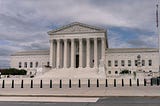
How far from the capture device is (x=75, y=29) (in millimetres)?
104375

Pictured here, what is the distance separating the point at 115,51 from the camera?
110375 millimetres

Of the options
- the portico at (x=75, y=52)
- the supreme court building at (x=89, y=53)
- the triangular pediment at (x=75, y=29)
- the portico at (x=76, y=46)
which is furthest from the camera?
the portico at (x=75, y=52)

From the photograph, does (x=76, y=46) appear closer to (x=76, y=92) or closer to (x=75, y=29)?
(x=75, y=29)

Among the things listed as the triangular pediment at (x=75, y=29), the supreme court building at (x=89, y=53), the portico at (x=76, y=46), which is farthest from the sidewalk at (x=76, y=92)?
the triangular pediment at (x=75, y=29)

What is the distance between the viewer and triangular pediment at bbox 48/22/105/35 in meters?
103

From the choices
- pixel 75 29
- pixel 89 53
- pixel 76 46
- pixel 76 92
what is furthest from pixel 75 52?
pixel 76 92

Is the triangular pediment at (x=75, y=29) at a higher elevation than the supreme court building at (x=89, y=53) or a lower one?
higher

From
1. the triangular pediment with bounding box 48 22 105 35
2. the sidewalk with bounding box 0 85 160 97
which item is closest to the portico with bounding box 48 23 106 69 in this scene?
the triangular pediment with bounding box 48 22 105 35

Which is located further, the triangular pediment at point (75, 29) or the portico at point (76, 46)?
the portico at point (76, 46)

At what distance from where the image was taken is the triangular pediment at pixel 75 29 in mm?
103375

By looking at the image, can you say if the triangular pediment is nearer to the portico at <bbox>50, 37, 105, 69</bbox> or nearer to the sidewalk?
the portico at <bbox>50, 37, 105, 69</bbox>

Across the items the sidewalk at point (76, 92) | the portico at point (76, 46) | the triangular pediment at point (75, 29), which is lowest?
the sidewalk at point (76, 92)

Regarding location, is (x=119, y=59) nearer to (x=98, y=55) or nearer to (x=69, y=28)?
(x=98, y=55)

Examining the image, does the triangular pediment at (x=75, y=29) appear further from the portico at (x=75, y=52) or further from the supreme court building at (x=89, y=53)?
the portico at (x=75, y=52)
